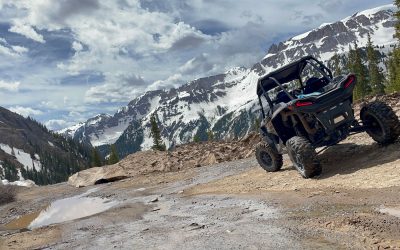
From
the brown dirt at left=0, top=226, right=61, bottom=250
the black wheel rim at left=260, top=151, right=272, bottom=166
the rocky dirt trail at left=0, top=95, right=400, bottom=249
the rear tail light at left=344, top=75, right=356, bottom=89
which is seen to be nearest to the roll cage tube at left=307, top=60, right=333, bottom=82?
the rear tail light at left=344, top=75, right=356, bottom=89

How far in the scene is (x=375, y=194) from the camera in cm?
793

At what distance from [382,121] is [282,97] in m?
3.39

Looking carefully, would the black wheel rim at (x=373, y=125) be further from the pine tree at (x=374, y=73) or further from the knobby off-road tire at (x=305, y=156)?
the pine tree at (x=374, y=73)

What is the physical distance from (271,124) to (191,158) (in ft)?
45.1

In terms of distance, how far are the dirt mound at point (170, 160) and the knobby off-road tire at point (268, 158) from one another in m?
9.17

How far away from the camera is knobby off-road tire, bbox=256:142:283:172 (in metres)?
13.6

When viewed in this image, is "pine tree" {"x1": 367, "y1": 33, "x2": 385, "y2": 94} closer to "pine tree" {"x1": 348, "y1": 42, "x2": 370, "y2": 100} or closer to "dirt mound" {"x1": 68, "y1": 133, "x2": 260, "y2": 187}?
"pine tree" {"x1": 348, "y1": 42, "x2": 370, "y2": 100}

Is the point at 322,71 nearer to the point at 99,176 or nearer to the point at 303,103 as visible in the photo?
the point at 303,103

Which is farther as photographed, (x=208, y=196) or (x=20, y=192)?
(x=20, y=192)

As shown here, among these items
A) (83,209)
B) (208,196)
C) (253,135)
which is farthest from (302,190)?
(253,135)

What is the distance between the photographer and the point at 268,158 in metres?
14.0

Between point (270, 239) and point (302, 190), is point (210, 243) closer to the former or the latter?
point (270, 239)

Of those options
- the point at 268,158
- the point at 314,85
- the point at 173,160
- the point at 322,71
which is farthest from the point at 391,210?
the point at 173,160

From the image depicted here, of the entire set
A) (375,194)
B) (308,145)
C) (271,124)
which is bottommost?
(375,194)
